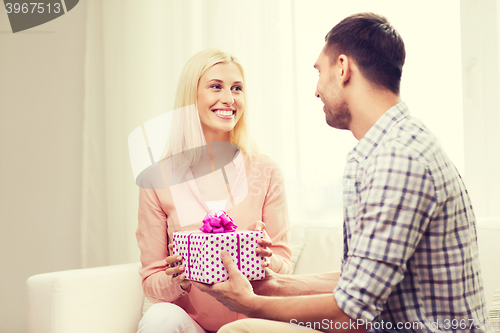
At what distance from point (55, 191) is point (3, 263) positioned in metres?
0.49

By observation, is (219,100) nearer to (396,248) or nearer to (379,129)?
(379,129)

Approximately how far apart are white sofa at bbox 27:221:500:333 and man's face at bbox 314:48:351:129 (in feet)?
2.24

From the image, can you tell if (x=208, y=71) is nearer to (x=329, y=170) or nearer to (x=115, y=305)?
(x=329, y=170)

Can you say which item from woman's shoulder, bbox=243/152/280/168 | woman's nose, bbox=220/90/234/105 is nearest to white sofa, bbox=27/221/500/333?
woman's shoulder, bbox=243/152/280/168

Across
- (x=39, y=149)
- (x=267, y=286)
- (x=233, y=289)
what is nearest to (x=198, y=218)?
(x=267, y=286)

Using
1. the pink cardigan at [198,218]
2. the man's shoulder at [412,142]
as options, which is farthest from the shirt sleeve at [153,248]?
the man's shoulder at [412,142]

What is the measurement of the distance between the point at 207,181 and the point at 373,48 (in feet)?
2.41

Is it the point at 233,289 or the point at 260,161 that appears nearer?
the point at 233,289

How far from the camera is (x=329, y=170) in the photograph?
1.88 m

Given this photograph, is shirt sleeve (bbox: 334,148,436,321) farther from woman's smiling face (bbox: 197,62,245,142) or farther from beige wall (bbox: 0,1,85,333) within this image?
beige wall (bbox: 0,1,85,333)

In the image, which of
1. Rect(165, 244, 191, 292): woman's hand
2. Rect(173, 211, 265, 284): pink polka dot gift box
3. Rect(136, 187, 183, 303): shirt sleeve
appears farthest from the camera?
Rect(136, 187, 183, 303): shirt sleeve

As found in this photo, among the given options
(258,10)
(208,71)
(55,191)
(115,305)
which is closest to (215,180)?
(208,71)

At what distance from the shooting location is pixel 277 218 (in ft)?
4.54

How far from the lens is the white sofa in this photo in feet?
4.28
